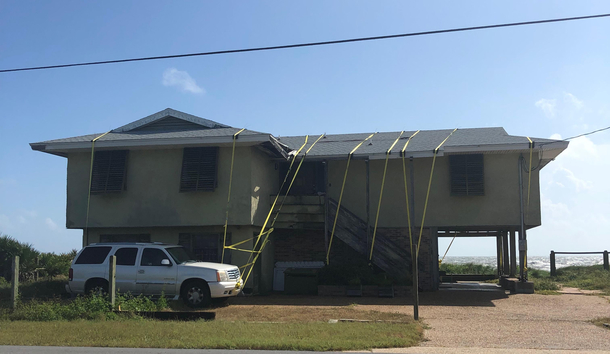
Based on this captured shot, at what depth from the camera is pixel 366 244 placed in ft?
63.5

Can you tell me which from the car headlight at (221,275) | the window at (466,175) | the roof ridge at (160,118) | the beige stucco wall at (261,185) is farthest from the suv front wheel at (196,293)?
the window at (466,175)

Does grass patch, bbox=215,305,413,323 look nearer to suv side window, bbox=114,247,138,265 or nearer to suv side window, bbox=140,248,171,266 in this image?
suv side window, bbox=140,248,171,266

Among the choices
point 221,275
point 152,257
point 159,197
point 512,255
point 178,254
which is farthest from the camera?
point 512,255

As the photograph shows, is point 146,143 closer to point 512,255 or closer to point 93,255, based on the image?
point 93,255

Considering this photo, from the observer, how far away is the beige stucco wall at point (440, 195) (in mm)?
19328

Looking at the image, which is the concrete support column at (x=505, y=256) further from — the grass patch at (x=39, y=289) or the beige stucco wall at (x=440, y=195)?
the grass patch at (x=39, y=289)

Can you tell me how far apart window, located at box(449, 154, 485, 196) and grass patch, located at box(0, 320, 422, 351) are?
896cm

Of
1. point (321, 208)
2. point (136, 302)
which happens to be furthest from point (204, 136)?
point (136, 302)

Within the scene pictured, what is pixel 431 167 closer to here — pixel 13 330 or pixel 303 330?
pixel 303 330

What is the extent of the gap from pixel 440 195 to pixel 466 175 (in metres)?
1.15

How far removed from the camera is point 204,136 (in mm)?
17578

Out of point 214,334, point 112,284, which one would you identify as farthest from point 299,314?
point 112,284

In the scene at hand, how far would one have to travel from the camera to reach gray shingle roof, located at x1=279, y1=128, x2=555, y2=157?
19000mm

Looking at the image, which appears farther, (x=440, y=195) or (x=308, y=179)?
(x=308, y=179)
